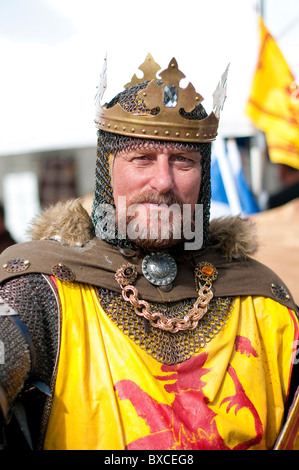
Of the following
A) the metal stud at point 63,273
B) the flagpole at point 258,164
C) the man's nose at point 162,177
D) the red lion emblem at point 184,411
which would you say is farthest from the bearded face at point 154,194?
the flagpole at point 258,164

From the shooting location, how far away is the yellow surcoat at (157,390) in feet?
7.39

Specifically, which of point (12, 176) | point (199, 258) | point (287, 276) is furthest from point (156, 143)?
point (12, 176)

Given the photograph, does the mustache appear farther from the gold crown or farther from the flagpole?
the flagpole

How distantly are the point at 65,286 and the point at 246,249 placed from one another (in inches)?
45.2

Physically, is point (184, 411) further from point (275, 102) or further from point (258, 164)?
point (258, 164)

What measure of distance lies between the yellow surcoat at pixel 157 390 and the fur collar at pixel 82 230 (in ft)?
1.14

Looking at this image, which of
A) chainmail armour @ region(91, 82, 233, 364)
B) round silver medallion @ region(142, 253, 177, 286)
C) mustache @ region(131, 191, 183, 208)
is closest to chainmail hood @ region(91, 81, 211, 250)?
chainmail armour @ region(91, 82, 233, 364)

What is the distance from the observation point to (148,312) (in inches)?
101

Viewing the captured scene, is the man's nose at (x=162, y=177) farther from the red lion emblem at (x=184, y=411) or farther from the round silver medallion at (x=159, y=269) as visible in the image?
the red lion emblem at (x=184, y=411)

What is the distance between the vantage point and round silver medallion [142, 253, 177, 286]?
8.84ft

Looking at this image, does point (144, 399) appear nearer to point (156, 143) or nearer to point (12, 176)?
point (156, 143)

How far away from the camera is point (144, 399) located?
2.31 metres

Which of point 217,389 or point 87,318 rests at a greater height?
point 87,318

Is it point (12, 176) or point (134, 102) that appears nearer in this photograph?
point (134, 102)
